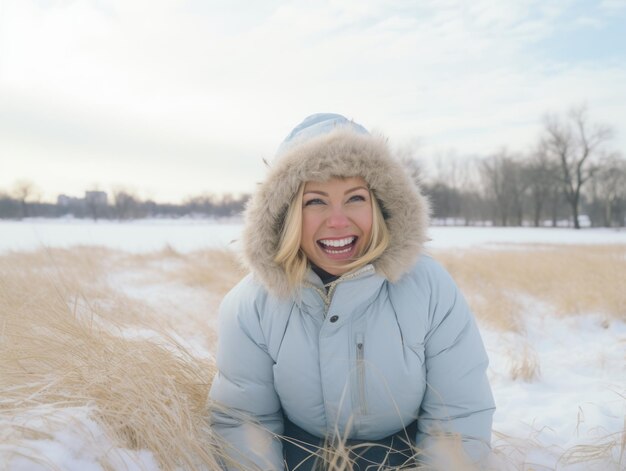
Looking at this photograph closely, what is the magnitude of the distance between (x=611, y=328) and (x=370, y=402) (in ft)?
15.3

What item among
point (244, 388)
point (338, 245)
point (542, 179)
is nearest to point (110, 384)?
point (244, 388)

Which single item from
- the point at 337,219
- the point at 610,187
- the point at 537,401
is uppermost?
the point at 610,187

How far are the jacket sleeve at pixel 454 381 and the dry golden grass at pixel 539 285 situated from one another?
357 centimetres

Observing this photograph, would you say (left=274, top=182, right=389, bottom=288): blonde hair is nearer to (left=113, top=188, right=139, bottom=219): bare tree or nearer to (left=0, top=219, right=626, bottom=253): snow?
(left=0, top=219, right=626, bottom=253): snow

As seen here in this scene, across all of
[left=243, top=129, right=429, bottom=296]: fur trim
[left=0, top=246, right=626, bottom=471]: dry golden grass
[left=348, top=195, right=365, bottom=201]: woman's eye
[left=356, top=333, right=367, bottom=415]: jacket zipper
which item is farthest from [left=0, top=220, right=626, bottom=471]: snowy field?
[left=356, top=333, right=367, bottom=415]: jacket zipper

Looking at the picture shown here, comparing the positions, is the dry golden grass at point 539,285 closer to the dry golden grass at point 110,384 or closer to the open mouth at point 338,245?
the open mouth at point 338,245

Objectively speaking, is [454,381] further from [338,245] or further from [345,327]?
[338,245]

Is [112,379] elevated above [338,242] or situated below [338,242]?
below

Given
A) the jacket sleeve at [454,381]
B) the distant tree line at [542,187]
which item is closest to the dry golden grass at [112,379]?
the jacket sleeve at [454,381]

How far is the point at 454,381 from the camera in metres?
1.88

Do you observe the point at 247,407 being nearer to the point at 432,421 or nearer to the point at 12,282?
the point at 432,421

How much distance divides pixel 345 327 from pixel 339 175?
0.66 meters

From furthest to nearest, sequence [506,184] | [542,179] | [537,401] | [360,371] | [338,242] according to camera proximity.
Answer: [506,184], [542,179], [537,401], [338,242], [360,371]

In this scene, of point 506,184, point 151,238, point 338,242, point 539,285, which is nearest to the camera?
point 338,242
